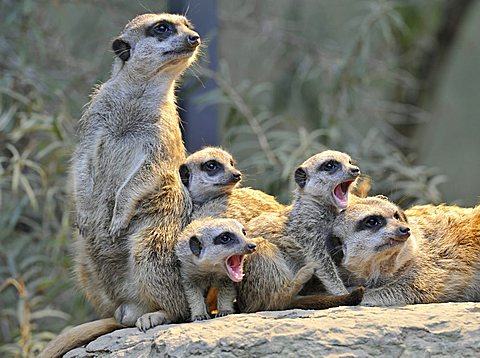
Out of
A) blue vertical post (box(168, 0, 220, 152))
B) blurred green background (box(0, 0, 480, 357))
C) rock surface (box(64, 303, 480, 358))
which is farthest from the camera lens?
blue vertical post (box(168, 0, 220, 152))

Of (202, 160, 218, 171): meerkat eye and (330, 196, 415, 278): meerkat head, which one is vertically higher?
(202, 160, 218, 171): meerkat eye

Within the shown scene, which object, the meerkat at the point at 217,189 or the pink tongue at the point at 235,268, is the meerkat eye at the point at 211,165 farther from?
the pink tongue at the point at 235,268

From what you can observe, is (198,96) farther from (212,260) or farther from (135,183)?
(212,260)

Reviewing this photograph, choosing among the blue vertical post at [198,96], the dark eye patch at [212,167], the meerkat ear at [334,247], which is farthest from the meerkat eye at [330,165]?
the blue vertical post at [198,96]

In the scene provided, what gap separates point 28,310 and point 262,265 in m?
1.94

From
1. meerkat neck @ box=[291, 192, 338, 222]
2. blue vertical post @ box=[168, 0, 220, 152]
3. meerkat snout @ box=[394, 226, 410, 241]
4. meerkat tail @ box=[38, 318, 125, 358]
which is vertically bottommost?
meerkat tail @ box=[38, 318, 125, 358]

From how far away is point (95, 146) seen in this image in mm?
3660

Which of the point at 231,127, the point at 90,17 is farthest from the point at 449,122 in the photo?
the point at 231,127

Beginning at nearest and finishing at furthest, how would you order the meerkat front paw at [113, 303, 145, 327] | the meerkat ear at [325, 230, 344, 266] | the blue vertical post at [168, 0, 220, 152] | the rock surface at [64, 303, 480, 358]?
the rock surface at [64, 303, 480, 358] → the meerkat ear at [325, 230, 344, 266] → the meerkat front paw at [113, 303, 145, 327] → the blue vertical post at [168, 0, 220, 152]

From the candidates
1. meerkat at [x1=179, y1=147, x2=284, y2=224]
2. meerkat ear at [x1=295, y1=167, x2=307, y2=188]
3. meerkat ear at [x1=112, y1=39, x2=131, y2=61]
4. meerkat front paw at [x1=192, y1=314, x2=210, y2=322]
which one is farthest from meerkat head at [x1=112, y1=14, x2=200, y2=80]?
meerkat front paw at [x1=192, y1=314, x2=210, y2=322]

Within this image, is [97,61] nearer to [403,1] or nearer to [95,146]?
[403,1]

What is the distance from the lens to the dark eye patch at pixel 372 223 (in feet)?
10.9

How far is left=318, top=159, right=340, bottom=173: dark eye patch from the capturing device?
11.7 feet

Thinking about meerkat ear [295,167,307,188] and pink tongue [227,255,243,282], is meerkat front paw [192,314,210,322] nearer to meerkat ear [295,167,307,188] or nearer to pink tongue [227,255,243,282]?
pink tongue [227,255,243,282]
